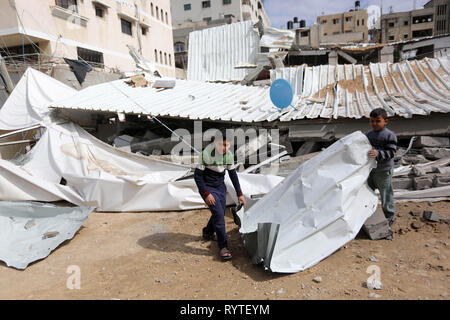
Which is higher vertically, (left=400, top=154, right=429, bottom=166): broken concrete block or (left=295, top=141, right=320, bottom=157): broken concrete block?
(left=295, top=141, right=320, bottom=157): broken concrete block

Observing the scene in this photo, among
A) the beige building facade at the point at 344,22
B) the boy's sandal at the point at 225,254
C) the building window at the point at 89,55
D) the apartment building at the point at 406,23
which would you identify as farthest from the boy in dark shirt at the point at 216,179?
the beige building facade at the point at 344,22

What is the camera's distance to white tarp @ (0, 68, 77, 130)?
7156 mm

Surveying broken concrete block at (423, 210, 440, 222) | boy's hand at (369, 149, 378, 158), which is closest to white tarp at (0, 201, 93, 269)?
boy's hand at (369, 149, 378, 158)

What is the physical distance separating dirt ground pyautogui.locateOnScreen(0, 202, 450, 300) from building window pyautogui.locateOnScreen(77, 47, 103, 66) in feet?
59.9

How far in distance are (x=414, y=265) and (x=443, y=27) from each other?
4457 centimetres

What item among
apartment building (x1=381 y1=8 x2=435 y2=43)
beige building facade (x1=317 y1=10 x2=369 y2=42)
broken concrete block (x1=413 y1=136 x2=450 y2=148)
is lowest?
broken concrete block (x1=413 y1=136 x2=450 y2=148)

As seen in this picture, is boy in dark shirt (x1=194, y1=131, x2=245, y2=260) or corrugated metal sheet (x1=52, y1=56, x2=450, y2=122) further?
corrugated metal sheet (x1=52, y1=56, x2=450, y2=122)

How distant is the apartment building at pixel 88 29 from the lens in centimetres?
1574

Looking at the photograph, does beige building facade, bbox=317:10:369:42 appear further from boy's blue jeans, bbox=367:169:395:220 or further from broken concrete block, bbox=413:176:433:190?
boy's blue jeans, bbox=367:169:395:220

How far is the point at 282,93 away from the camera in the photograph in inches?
267

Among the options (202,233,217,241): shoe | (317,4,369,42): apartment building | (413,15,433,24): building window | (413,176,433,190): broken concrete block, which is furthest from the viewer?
(317,4,369,42): apartment building

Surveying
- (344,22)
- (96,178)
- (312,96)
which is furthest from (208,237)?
(344,22)

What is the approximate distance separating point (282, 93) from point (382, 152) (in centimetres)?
383

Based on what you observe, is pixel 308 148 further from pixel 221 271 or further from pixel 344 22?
pixel 344 22
